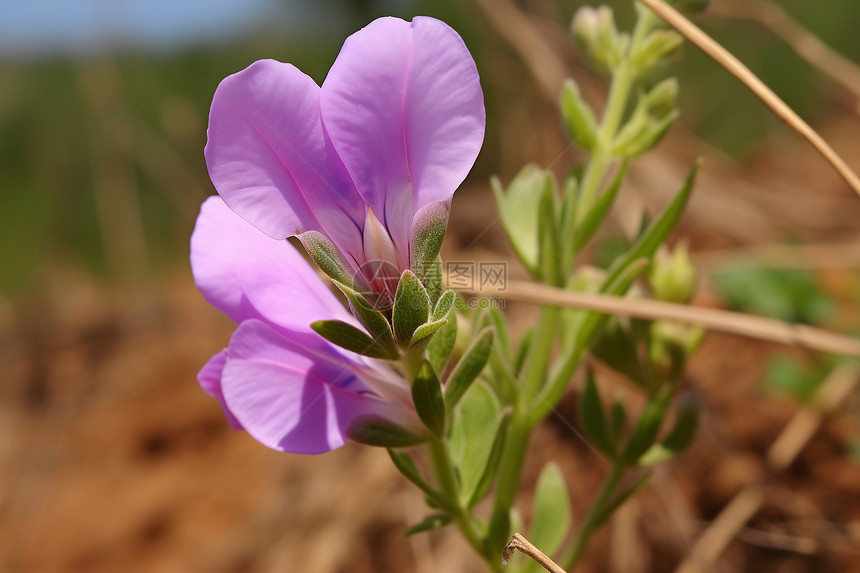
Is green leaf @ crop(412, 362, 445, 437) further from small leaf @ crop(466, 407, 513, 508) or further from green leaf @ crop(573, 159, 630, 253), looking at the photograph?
green leaf @ crop(573, 159, 630, 253)

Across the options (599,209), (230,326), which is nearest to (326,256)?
(599,209)

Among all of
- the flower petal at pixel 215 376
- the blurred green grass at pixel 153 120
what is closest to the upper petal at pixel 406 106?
the flower petal at pixel 215 376

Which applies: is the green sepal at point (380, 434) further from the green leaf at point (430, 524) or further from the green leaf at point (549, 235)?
the green leaf at point (549, 235)

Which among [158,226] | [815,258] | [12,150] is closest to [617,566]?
[815,258]

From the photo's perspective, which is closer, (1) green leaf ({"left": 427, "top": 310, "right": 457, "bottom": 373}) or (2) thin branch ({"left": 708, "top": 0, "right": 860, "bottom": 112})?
(1) green leaf ({"left": 427, "top": 310, "right": 457, "bottom": 373})

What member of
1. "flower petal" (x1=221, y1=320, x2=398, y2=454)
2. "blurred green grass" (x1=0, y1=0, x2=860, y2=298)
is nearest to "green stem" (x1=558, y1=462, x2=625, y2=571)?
"flower petal" (x1=221, y1=320, x2=398, y2=454)
